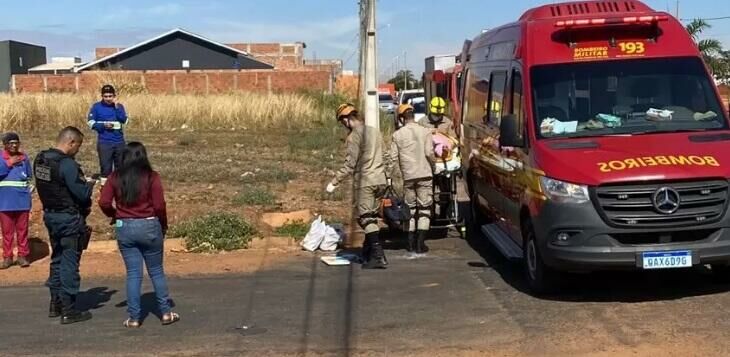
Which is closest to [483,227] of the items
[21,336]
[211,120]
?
[21,336]

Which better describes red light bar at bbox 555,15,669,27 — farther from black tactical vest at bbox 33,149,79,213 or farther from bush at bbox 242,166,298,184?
bush at bbox 242,166,298,184

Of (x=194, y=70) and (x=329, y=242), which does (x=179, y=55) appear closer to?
(x=194, y=70)

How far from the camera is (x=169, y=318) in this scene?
7547 millimetres

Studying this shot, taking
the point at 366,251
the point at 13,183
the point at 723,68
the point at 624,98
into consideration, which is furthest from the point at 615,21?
the point at 723,68

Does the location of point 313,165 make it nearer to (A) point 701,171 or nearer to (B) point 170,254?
(B) point 170,254

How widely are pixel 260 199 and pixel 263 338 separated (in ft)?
20.6

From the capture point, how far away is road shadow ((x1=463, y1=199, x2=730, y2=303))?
804cm

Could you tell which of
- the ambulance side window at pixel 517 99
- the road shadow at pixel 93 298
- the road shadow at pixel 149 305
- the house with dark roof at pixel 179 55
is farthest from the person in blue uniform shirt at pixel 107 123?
the house with dark roof at pixel 179 55

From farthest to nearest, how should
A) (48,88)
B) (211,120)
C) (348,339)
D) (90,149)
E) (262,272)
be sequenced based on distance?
(48,88) → (211,120) → (90,149) → (262,272) → (348,339)

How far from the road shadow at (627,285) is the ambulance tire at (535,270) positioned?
0.07 metres

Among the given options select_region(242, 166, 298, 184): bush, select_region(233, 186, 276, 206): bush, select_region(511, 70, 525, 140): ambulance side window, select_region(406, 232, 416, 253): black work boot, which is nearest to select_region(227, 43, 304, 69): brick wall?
select_region(242, 166, 298, 184): bush

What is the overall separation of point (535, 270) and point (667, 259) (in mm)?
1207

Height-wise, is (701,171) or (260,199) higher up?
(701,171)

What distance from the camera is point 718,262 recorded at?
24.9ft
